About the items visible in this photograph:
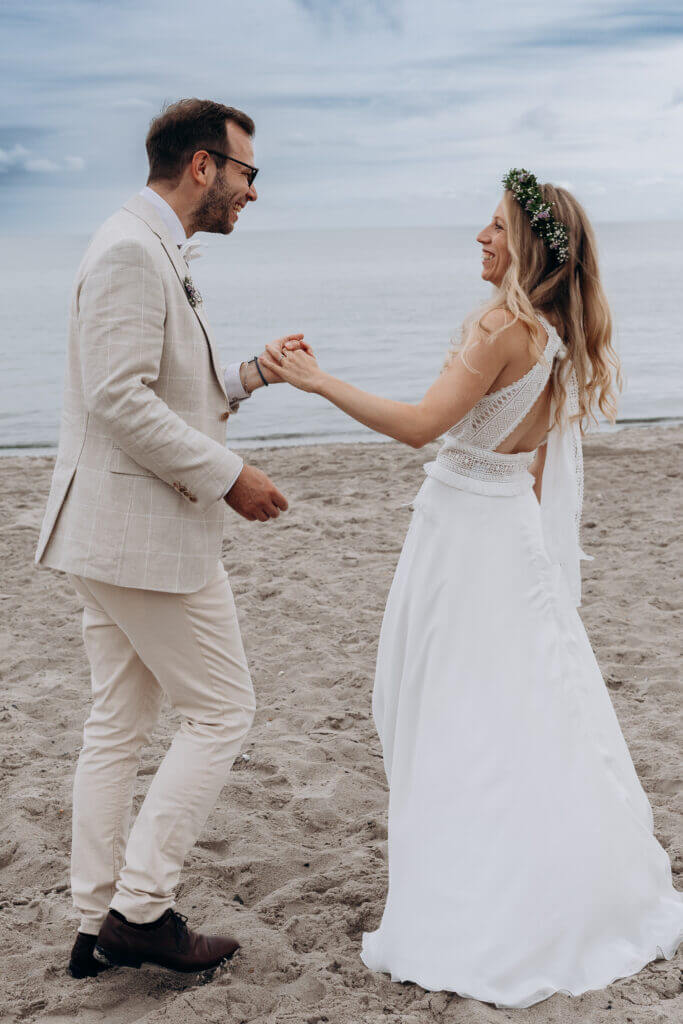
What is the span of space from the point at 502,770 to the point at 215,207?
5.96 ft

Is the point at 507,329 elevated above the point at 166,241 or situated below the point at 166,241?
below

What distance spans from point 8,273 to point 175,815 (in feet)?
245

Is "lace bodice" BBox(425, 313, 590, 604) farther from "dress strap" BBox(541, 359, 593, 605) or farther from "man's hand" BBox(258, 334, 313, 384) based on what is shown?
"man's hand" BBox(258, 334, 313, 384)

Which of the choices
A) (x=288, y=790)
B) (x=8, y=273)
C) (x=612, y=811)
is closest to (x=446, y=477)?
(x=612, y=811)

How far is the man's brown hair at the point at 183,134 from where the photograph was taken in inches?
111

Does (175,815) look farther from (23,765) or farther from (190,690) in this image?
(23,765)

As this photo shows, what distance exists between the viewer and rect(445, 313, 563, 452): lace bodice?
3.04m

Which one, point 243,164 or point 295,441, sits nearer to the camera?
point 243,164

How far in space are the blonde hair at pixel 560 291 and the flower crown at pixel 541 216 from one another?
1 centimetres

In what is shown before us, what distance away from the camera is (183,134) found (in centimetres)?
283

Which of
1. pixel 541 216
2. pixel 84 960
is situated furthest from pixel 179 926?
pixel 541 216

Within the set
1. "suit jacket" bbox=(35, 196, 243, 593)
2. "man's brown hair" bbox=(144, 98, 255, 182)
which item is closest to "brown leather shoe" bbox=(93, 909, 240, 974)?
"suit jacket" bbox=(35, 196, 243, 593)

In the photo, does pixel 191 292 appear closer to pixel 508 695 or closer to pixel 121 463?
pixel 121 463

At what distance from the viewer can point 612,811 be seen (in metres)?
2.99
